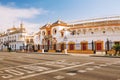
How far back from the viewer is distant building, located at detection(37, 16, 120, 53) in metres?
44.2

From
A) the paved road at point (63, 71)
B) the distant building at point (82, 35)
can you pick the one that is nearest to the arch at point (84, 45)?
the distant building at point (82, 35)

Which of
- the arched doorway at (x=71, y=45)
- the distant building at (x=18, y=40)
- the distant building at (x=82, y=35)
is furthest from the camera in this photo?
the distant building at (x=18, y=40)

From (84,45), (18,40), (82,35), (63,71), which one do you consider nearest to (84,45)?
(84,45)

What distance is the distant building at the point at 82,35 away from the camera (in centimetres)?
4425

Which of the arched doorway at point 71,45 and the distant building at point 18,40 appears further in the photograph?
the distant building at point 18,40

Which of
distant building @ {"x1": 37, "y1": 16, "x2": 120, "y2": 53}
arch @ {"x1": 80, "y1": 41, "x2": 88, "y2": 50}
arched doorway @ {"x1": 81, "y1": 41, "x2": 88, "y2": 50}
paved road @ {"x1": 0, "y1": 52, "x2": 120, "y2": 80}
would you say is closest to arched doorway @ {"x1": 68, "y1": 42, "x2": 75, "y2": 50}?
distant building @ {"x1": 37, "y1": 16, "x2": 120, "y2": 53}

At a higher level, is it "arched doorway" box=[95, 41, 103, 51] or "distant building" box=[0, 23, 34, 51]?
"distant building" box=[0, 23, 34, 51]

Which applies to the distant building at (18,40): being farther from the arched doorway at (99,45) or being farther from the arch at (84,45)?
the arched doorway at (99,45)

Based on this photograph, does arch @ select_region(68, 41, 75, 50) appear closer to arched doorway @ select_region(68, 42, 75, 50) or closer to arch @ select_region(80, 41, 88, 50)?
arched doorway @ select_region(68, 42, 75, 50)

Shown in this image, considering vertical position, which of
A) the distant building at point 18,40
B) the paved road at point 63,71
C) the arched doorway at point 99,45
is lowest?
the paved road at point 63,71

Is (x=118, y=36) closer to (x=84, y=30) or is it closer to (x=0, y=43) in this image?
(x=84, y=30)

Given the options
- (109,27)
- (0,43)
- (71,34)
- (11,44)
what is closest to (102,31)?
(109,27)

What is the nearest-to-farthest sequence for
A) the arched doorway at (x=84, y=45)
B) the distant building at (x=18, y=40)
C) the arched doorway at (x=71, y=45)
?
the arched doorway at (x=84, y=45)
the arched doorway at (x=71, y=45)
the distant building at (x=18, y=40)

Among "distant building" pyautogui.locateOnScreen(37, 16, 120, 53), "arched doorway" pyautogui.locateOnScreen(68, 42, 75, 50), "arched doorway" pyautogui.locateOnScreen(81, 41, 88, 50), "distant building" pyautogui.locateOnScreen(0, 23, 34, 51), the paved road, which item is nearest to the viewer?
the paved road
